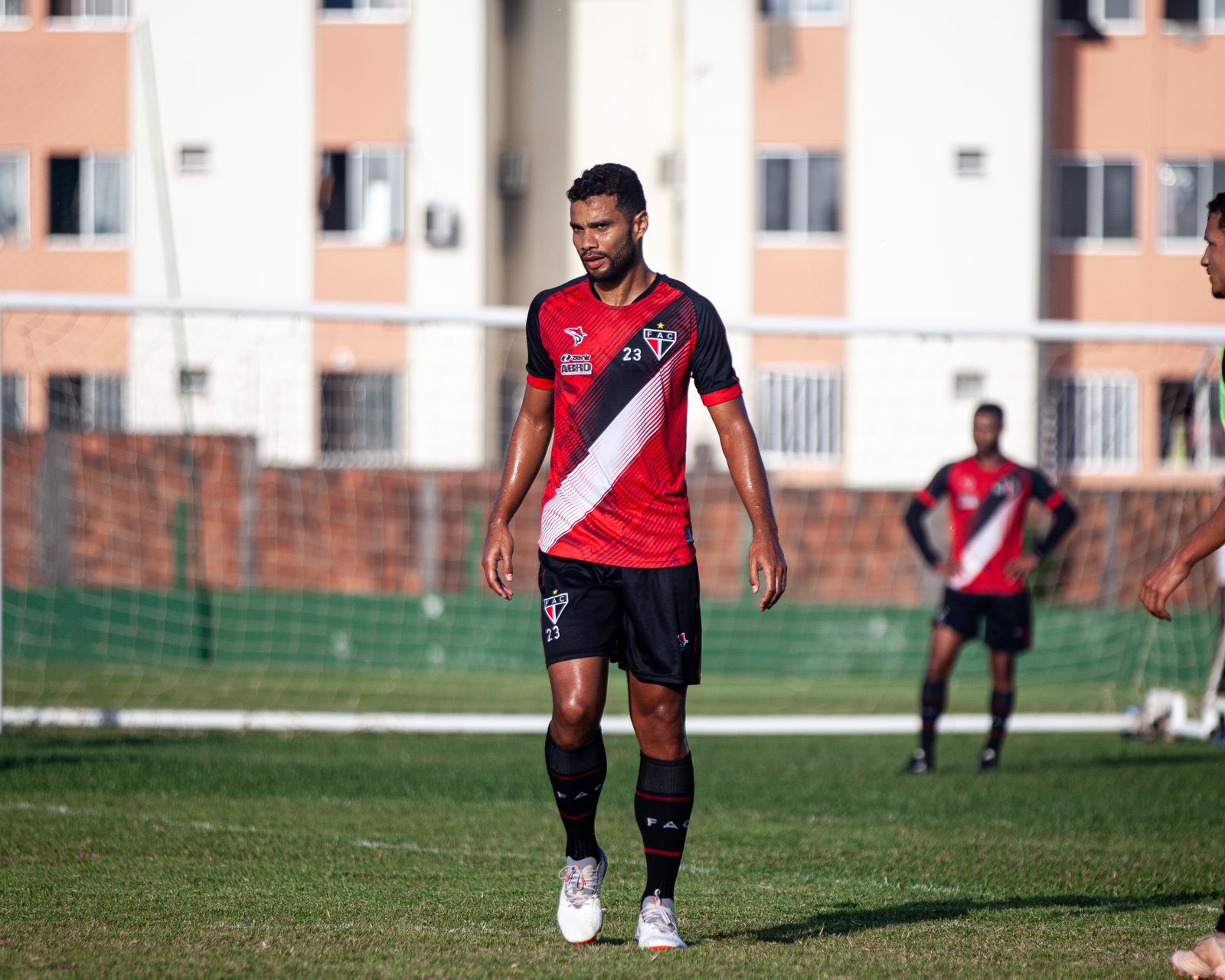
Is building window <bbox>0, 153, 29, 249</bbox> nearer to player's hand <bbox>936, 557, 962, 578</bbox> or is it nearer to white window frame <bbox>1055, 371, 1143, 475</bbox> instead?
white window frame <bbox>1055, 371, 1143, 475</bbox>

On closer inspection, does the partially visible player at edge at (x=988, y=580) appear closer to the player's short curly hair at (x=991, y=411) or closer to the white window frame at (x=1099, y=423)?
the player's short curly hair at (x=991, y=411)

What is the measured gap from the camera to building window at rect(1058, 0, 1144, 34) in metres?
27.4

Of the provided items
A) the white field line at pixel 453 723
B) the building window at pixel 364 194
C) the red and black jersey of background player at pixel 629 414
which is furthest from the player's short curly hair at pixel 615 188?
the building window at pixel 364 194

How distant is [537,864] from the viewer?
700 centimetres

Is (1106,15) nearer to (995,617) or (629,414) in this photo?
(995,617)

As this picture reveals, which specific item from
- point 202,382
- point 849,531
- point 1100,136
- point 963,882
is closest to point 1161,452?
point 1100,136

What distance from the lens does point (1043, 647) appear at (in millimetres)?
18594

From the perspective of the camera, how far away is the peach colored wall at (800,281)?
88.5 feet

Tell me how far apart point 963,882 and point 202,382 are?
2021 centimetres

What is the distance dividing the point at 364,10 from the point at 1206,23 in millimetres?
13827

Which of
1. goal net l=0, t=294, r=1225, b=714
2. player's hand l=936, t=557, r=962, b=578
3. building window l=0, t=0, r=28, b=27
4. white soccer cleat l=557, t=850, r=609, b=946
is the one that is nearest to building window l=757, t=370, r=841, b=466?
goal net l=0, t=294, r=1225, b=714

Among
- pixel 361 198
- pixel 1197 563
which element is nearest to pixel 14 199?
pixel 361 198

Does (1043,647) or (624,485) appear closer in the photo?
(624,485)

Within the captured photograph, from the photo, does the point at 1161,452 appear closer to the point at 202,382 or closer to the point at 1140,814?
the point at 202,382
